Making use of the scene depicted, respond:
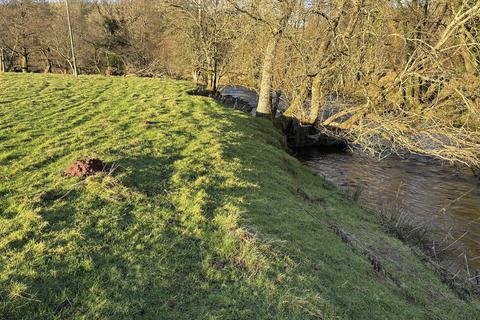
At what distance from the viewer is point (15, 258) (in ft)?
16.9

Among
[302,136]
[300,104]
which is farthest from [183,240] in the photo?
[302,136]

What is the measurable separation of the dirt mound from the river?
29.7 feet

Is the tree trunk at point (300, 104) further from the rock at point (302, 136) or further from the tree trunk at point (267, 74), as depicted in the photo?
the tree trunk at point (267, 74)

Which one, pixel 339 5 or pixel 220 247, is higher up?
pixel 339 5

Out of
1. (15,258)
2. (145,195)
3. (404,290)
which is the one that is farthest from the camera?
(145,195)

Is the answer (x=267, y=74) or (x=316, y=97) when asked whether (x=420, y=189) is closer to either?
(x=316, y=97)

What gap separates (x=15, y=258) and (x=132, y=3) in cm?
5208

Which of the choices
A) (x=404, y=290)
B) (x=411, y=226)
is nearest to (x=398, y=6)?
(x=411, y=226)

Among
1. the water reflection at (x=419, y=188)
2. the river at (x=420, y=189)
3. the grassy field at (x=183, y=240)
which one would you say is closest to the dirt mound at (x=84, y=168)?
the grassy field at (x=183, y=240)

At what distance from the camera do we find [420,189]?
14812mm

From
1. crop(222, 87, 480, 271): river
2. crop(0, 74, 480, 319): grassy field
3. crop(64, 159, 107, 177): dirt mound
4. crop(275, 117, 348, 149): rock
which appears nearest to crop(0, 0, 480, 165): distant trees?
crop(275, 117, 348, 149): rock

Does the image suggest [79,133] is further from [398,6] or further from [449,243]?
[398,6]

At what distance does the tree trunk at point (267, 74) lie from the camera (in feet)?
56.4

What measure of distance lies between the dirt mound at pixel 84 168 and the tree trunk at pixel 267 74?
11.8 metres
